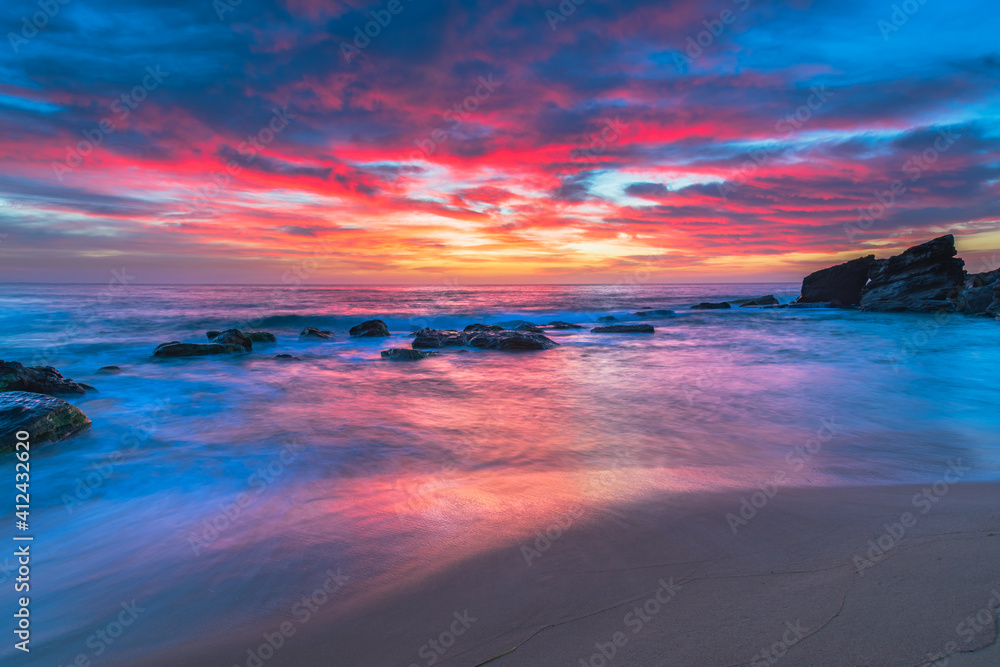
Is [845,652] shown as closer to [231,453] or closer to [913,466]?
[913,466]

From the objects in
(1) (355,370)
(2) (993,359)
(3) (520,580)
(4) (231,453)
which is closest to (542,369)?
(1) (355,370)

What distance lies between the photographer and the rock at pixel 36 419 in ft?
19.6

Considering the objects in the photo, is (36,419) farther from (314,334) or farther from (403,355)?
(314,334)

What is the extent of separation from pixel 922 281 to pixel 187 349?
1715 inches

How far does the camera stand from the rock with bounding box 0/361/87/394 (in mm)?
8797

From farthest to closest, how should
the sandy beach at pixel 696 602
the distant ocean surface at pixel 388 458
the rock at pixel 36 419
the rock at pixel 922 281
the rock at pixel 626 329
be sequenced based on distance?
the rock at pixel 922 281 < the rock at pixel 626 329 < the rock at pixel 36 419 < the distant ocean surface at pixel 388 458 < the sandy beach at pixel 696 602

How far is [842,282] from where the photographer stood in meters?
41.1

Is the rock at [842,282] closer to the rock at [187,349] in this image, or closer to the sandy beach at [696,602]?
the sandy beach at [696,602]

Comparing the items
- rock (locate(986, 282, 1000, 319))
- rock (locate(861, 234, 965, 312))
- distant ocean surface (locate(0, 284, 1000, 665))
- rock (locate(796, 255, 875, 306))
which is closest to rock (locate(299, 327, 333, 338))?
distant ocean surface (locate(0, 284, 1000, 665))

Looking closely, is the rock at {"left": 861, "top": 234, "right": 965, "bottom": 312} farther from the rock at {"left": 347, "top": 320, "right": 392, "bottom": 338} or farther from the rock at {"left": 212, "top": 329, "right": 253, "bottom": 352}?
the rock at {"left": 212, "top": 329, "right": 253, "bottom": 352}

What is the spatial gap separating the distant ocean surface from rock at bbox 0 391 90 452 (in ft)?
0.83

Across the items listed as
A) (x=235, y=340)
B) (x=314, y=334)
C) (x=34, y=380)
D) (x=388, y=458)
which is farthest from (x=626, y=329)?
(x=34, y=380)

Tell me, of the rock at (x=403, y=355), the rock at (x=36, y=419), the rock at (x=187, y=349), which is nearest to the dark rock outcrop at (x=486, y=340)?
the rock at (x=403, y=355)

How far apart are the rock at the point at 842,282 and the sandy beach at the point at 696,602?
4551 cm
